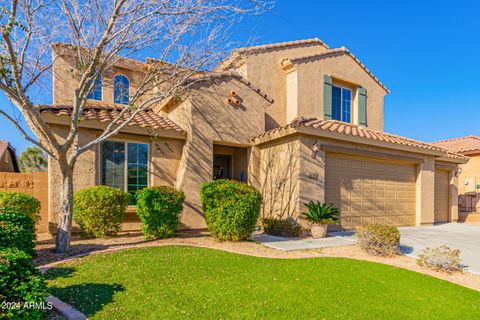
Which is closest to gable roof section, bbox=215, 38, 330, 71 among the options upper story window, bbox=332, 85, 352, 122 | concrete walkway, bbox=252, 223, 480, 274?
upper story window, bbox=332, 85, 352, 122

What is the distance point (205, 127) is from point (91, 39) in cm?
474

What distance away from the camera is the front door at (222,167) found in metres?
13.5

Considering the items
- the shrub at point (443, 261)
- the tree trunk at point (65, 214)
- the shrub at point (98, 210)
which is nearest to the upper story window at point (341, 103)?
the shrub at point (443, 261)

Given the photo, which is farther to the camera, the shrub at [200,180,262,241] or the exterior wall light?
the exterior wall light

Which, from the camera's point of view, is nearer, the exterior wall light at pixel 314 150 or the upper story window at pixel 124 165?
the upper story window at pixel 124 165

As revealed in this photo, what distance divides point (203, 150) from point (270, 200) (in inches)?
139

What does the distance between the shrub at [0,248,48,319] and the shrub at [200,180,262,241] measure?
5247mm

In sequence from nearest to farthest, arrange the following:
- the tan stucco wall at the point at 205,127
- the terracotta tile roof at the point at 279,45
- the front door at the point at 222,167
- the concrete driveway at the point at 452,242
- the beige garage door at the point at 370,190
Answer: the concrete driveway at the point at 452,242 → the tan stucco wall at the point at 205,127 → the beige garage door at the point at 370,190 → the front door at the point at 222,167 → the terracotta tile roof at the point at 279,45

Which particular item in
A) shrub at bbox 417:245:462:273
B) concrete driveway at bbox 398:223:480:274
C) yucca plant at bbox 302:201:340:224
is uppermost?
yucca plant at bbox 302:201:340:224

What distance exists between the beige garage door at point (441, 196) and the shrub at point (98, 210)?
53.7ft

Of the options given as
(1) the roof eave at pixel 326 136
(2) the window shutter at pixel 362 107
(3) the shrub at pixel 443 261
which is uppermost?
(2) the window shutter at pixel 362 107

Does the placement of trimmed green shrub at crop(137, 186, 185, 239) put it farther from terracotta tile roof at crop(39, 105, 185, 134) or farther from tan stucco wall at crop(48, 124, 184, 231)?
terracotta tile roof at crop(39, 105, 185, 134)

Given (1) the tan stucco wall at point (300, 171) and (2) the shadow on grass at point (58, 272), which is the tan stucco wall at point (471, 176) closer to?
(1) the tan stucco wall at point (300, 171)

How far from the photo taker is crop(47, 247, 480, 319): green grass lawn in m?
4.38
